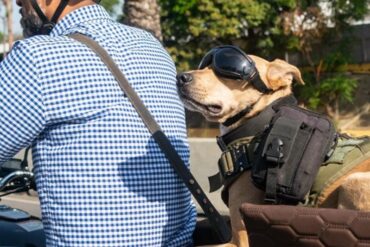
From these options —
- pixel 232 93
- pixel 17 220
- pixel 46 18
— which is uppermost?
pixel 46 18

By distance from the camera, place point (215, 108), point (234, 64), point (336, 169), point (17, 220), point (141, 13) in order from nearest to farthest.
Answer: point (336, 169) → point (234, 64) → point (215, 108) → point (17, 220) → point (141, 13)

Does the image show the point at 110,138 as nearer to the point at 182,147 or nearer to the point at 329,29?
the point at 182,147

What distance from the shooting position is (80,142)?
8.51 ft

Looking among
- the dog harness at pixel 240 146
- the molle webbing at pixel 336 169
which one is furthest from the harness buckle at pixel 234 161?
the molle webbing at pixel 336 169

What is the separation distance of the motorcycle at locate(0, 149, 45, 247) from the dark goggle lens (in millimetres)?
911

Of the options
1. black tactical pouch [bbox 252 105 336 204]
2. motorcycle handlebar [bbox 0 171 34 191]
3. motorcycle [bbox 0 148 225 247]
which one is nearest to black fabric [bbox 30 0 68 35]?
motorcycle [bbox 0 148 225 247]

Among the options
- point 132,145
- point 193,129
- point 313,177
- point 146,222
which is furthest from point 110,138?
point 193,129

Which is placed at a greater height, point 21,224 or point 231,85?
point 231,85

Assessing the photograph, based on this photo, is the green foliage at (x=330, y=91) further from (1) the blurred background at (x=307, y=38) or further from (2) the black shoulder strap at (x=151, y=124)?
(2) the black shoulder strap at (x=151, y=124)

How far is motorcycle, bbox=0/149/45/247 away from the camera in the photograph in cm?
337

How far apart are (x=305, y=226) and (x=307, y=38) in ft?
38.6

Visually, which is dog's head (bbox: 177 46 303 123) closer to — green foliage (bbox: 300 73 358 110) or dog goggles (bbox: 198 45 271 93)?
dog goggles (bbox: 198 45 271 93)

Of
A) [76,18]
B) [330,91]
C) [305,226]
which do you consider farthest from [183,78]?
[330,91]

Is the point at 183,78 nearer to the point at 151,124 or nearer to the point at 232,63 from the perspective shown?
the point at 232,63
